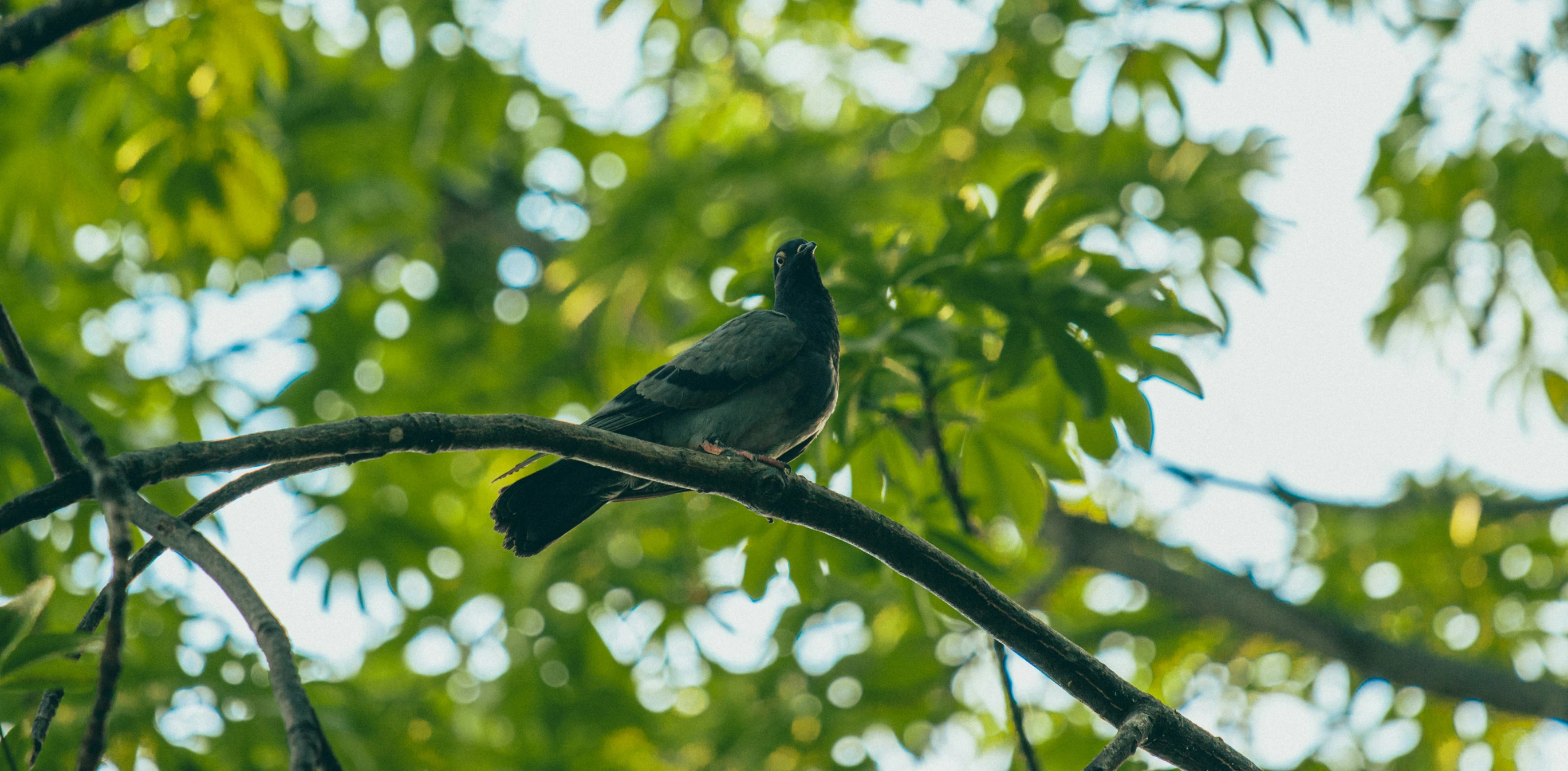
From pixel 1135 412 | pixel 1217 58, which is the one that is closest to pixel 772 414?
pixel 1135 412

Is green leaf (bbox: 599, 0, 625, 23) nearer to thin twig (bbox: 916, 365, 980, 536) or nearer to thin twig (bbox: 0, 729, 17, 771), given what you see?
thin twig (bbox: 916, 365, 980, 536)

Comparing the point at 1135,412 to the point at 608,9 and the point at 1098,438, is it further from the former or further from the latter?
the point at 608,9

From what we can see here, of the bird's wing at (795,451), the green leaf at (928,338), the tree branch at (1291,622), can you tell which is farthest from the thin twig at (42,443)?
the tree branch at (1291,622)

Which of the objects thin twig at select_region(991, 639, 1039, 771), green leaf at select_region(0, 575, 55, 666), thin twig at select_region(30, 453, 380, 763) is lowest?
thin twig at select_region(991, 639, 1039, 771)

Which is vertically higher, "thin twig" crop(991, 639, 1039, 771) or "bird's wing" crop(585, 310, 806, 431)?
"bird's wing" crop(585, 310, 806, 431)

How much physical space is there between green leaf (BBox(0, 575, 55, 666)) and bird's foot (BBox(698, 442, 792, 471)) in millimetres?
1683

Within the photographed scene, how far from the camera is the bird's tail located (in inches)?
148

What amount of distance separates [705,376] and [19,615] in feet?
8.62

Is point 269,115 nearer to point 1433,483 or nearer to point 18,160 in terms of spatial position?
point 18,160

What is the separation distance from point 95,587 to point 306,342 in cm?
239

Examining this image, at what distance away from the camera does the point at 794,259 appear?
16.6 feet

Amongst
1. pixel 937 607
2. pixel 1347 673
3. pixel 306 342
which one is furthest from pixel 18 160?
pixel 1347 673

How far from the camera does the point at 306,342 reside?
841 centimetres

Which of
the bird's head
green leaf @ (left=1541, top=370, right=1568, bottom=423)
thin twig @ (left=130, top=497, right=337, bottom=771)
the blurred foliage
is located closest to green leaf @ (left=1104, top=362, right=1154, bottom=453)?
the blurred foliage
